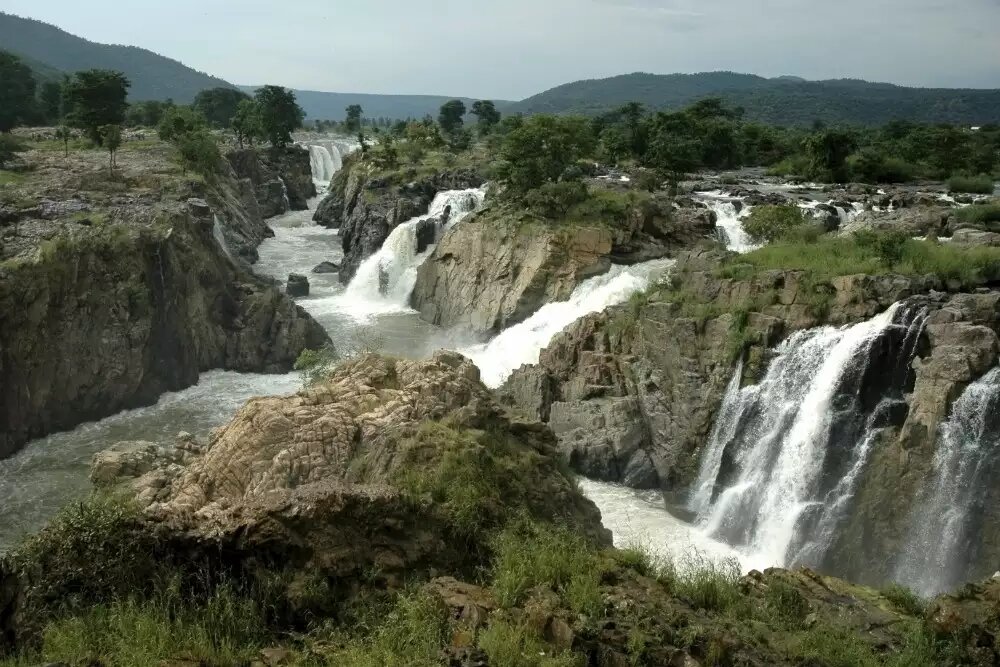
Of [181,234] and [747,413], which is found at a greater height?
[181,234]

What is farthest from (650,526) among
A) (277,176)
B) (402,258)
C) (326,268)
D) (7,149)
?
(277,176)

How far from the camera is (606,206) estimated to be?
2942 cm

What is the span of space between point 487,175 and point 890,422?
3103cm

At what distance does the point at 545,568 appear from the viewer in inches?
294

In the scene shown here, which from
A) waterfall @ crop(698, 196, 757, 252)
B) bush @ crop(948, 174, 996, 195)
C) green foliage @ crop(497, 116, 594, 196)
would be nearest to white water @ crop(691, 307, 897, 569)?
waterfall @ crop(698, 196, 757, 252)

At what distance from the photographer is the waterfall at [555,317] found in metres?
25.0

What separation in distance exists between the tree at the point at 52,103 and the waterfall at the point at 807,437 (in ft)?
210

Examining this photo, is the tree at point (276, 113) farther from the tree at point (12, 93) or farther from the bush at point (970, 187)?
the bush at point (970, 187)

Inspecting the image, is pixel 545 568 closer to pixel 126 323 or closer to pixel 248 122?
pixel 126 323

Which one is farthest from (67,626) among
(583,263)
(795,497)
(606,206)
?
(606,206)

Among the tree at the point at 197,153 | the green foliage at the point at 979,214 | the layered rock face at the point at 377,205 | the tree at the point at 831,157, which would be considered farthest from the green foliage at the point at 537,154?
the tree at the point at 197,153

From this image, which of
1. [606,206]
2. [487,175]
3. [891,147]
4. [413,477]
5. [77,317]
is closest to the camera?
[413,477]

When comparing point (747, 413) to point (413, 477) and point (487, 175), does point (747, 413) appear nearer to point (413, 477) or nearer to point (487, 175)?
point (413, 477)

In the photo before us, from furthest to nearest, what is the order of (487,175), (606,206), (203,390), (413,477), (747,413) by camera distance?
1. (487,175)
2. (606,206)
3. (203,390)
4. (747,413)
5. (413,477)
